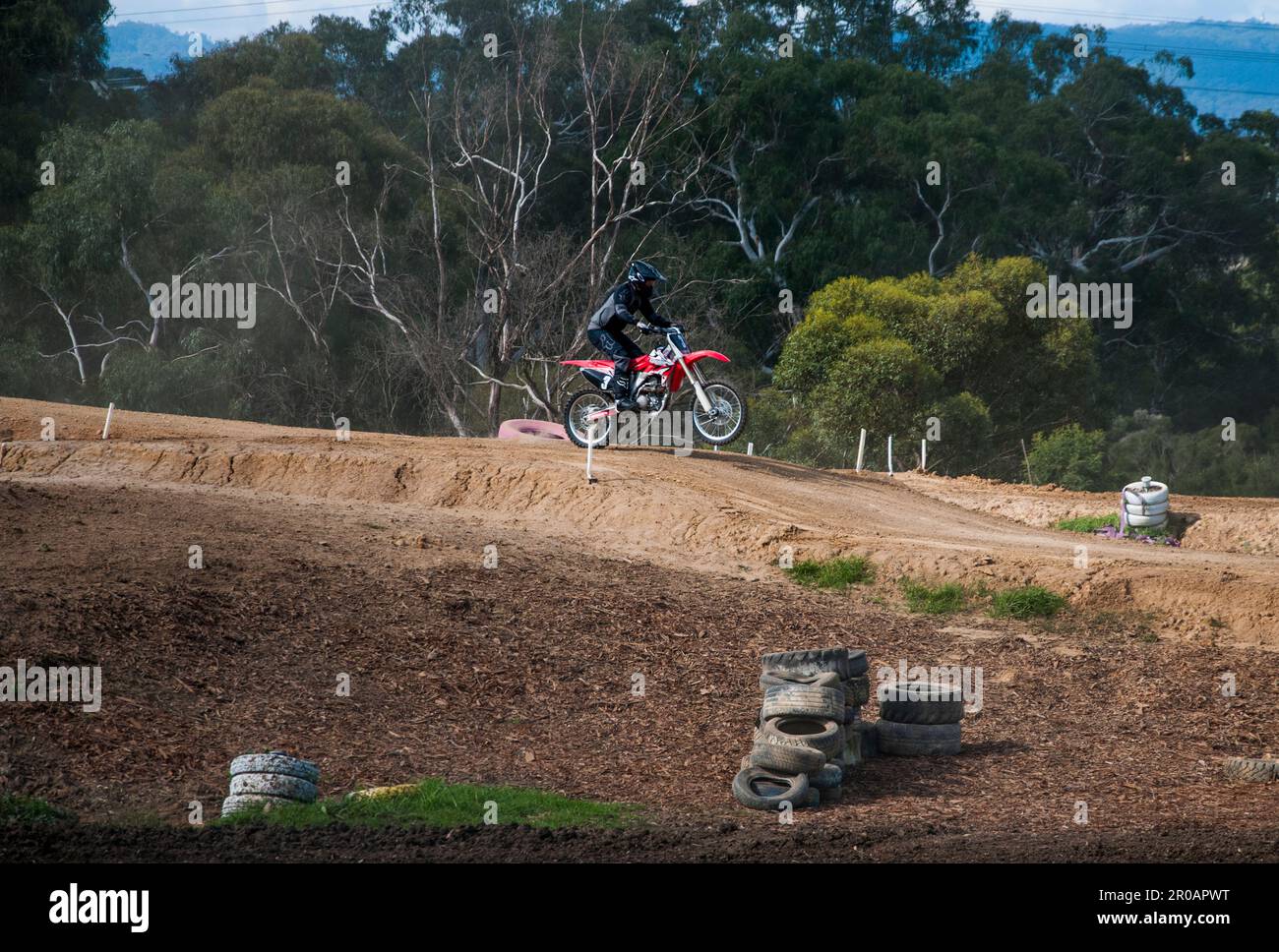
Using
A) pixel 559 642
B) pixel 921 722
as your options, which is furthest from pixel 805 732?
pixel 559 642

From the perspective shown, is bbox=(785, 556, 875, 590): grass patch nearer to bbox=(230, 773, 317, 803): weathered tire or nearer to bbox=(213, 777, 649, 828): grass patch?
bbox=(213, 777, 649, 828): grass patch

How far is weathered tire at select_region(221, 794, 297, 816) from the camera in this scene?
25.3ft

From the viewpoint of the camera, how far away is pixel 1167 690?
1168 centimetres

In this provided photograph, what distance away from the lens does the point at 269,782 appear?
788 centimetres

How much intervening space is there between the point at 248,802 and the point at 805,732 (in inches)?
150

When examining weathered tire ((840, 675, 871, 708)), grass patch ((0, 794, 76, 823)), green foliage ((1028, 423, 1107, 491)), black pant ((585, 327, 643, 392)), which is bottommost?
grass patch ((0, 794, 76, 823))

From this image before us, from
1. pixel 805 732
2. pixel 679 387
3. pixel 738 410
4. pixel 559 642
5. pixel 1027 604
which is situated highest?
pixel 679 387

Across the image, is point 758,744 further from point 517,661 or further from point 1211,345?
point 1211,345

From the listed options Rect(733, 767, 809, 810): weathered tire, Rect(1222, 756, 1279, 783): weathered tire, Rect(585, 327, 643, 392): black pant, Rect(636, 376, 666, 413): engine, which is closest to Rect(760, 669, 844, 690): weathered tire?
Rect(733, 767, 809, 810): weathered tire

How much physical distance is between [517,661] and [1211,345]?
57.4 metres
